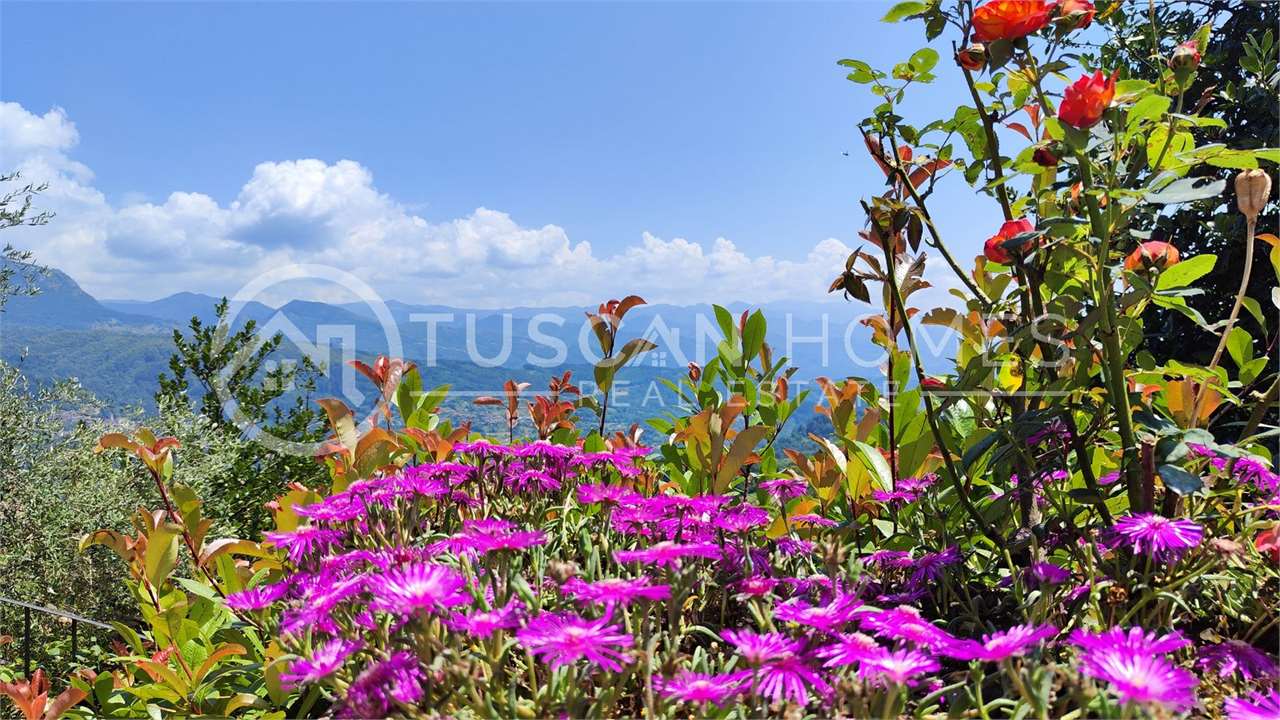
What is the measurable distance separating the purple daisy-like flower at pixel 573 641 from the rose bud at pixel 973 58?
1.26 m

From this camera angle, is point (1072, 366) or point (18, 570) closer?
point (1072, 366)

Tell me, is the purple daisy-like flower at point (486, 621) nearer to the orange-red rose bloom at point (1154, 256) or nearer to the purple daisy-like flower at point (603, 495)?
the purple daisy-like flower at point (603, 495)

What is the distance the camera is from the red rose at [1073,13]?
4.41ft

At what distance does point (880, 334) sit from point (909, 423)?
279 millimetres

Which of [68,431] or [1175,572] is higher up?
[1175,572]

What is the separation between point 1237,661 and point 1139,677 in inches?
24.4

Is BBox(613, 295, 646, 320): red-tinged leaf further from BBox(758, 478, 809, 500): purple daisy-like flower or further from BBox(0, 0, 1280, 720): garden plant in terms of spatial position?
BBox(758, 478, 809, 500): purple daisy-like flower

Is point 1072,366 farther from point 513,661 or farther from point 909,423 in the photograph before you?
point 513,661

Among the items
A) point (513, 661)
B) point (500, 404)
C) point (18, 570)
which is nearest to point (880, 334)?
point (513, 661)

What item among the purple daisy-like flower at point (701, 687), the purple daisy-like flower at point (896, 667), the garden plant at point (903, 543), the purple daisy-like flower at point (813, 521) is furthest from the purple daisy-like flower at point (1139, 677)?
the purple daisy-like flower at point (813, 521)

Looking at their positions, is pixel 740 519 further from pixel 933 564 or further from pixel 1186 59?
pixel 1186 59

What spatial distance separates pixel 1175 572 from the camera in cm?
128

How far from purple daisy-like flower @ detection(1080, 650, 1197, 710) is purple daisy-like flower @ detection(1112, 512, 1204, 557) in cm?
36

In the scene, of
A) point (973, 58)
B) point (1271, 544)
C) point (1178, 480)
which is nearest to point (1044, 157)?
point (973, 58)
